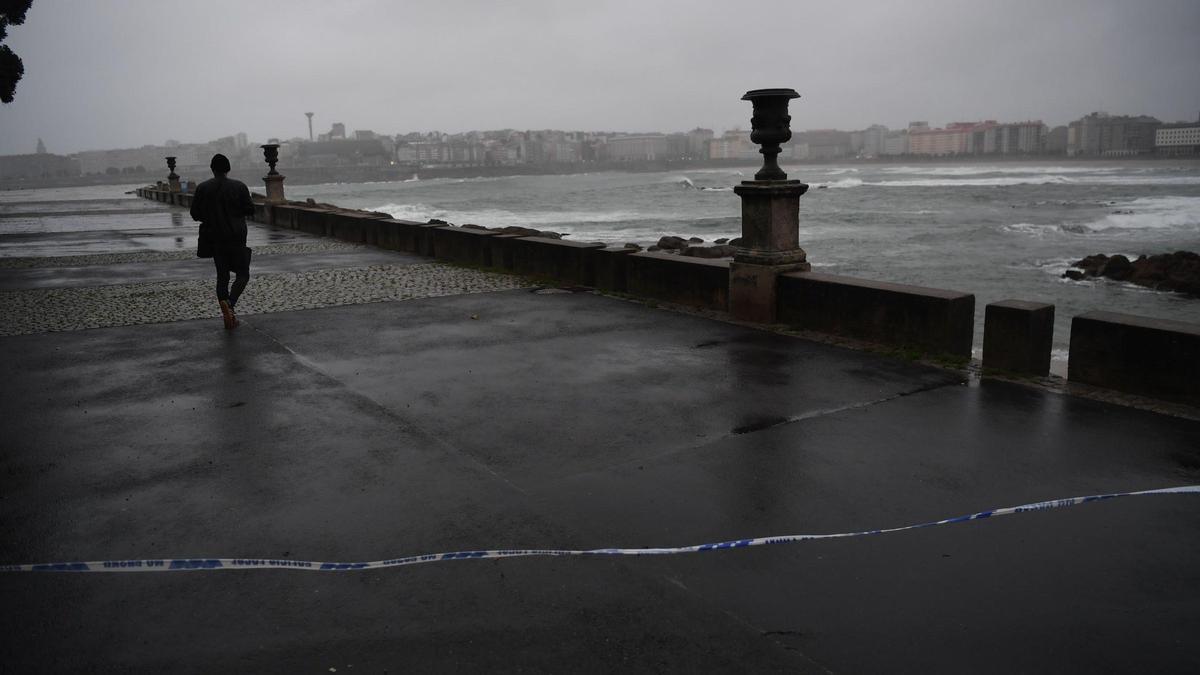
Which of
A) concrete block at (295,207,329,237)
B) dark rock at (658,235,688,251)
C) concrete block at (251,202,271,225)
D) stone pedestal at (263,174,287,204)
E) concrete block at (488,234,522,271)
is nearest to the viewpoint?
concrete block at (488,234,522,271)

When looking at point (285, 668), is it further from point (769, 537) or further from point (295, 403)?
point (295, 403)

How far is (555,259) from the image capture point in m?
12.0

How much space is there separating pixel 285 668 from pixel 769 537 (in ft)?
6.70

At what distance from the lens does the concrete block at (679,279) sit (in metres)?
9.30

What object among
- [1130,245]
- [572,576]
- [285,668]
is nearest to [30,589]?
[285,668]

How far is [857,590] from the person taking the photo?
3389 mm

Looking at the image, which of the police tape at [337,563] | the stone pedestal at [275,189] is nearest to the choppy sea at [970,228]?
the police tape at [337,563]

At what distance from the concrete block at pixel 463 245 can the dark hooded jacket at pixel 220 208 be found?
190 inches

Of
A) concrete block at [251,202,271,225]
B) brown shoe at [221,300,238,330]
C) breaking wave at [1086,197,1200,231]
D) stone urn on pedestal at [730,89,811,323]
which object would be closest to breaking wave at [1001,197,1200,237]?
breaking wave at [1086,197,1200,231]

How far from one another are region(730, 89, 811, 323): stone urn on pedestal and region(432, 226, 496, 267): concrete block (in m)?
5.89

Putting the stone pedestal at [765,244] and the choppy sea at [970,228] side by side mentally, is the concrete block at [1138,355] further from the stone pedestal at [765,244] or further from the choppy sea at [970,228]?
the choppy sea at [970,228]

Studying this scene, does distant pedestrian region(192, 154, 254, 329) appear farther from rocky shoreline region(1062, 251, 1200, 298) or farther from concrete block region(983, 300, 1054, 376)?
rocky shoreline region(1062, 251, 1200, 298)

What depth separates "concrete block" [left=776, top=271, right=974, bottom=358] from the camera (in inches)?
280

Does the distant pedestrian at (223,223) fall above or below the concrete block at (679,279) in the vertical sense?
above
